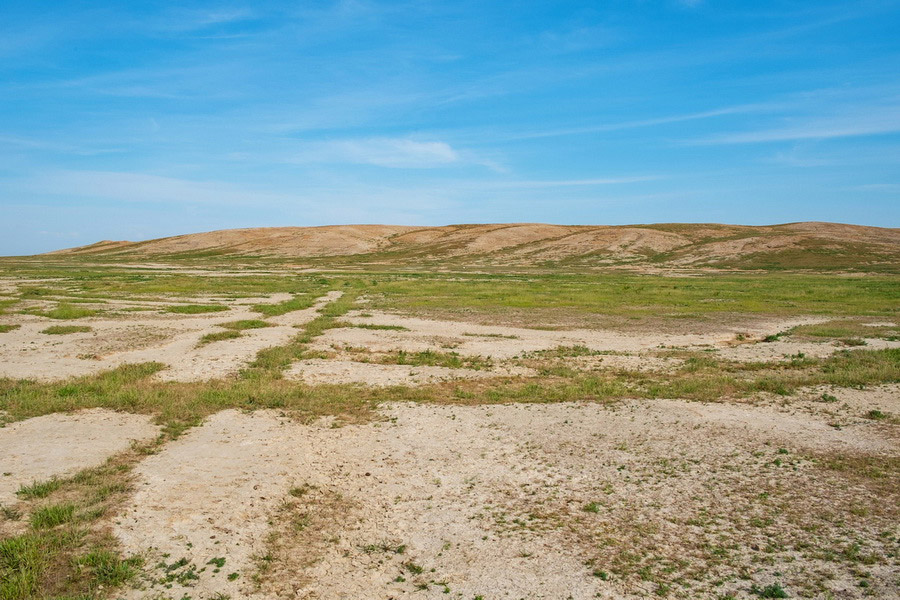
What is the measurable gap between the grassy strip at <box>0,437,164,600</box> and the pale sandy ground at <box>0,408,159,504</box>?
2.25 feet

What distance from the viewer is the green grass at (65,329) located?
91.1 feet

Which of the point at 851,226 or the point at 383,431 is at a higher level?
the point at 851,226

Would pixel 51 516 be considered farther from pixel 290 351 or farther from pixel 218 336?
pixel 218 336

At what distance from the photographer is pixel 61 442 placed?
1303 centimetres

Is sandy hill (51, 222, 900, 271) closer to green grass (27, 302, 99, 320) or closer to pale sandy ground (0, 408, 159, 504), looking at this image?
green grass (27, 302, 99, 320)

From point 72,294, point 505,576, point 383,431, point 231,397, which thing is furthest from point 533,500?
point 72,294

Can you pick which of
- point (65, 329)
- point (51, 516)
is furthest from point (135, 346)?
point (51, 516)

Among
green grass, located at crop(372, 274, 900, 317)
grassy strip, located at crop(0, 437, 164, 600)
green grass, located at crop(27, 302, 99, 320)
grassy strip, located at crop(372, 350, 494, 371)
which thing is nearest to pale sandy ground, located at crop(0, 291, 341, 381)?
green grass, located at crop(27, 302, 99, 320)

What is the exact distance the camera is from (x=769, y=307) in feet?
138

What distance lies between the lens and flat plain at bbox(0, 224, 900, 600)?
328 inches

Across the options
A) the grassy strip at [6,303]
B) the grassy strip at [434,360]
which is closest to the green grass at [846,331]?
the grassy strip at [434,360]

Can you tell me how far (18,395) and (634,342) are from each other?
79.8 feet

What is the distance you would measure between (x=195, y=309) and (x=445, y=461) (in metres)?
30.6

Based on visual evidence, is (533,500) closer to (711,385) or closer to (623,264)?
(711,385)
